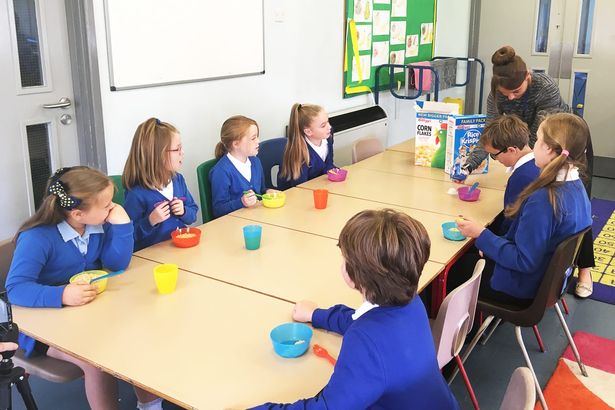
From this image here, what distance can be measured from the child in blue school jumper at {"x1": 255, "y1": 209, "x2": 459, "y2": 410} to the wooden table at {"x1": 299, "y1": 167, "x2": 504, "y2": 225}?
53.8 inches

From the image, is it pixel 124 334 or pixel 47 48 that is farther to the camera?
pixel 47 48

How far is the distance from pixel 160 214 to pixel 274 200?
596 mm

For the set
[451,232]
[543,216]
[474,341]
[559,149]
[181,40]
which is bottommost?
[474,341]

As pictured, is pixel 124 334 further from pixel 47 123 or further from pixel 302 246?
pixel 47 123

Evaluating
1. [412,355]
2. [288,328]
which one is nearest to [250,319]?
[288,328]

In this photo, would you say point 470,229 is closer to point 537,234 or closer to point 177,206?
point 537,234

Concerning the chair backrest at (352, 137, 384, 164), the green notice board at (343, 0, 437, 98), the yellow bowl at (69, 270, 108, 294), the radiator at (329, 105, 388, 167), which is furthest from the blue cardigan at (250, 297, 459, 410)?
the green notice board at (343, 0, 437, 98)

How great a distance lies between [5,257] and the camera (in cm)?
214

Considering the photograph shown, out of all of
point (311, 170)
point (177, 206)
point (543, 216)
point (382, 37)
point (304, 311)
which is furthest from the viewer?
point (382, 37)

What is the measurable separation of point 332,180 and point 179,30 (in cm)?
124

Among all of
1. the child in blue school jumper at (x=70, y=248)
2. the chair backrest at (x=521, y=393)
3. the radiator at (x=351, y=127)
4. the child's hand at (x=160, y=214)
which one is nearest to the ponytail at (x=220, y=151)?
the child's hand at (x=160, y=214)

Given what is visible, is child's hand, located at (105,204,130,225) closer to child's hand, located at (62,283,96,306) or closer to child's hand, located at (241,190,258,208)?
child's hand, located at (62,283,96,306)

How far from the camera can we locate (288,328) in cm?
167

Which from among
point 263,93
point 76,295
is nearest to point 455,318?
point 76,295
